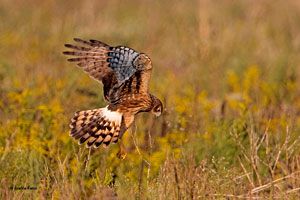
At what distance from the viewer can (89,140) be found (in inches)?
284

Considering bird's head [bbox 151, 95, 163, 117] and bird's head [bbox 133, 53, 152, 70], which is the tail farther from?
bird's head [bbox 133, 53, 152, 70]

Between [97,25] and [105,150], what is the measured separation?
829 centimetres

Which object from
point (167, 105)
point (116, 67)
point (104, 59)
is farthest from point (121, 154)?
point (167, 105)

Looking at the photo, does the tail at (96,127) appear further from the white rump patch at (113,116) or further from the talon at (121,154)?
the talon at (121,154)

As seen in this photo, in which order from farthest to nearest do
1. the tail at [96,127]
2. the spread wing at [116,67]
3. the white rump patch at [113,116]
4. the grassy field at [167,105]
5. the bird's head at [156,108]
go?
the bird's head at [156,108] → the white rump patch at [113,116] → the spread wing at [116,67] → the tail at [96,127] → the grassy field at [167,105]

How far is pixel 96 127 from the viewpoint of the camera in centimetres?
735

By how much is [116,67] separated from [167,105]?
2.42 metres

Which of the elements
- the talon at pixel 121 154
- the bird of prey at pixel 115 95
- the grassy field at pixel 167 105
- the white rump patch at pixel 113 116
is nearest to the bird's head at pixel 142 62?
the bird of prey at pixel 115 95

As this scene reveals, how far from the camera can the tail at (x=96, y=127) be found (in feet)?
23.7

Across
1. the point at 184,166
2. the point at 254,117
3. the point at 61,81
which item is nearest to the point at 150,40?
Result: the point at 61,81

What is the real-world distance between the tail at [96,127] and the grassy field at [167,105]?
0.20 metres

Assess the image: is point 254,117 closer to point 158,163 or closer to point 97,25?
point 158,163

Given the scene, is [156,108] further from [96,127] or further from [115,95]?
[96,127]

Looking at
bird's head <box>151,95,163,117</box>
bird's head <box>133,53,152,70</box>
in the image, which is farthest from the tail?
bird's head <box>133,53,152,70</box>
